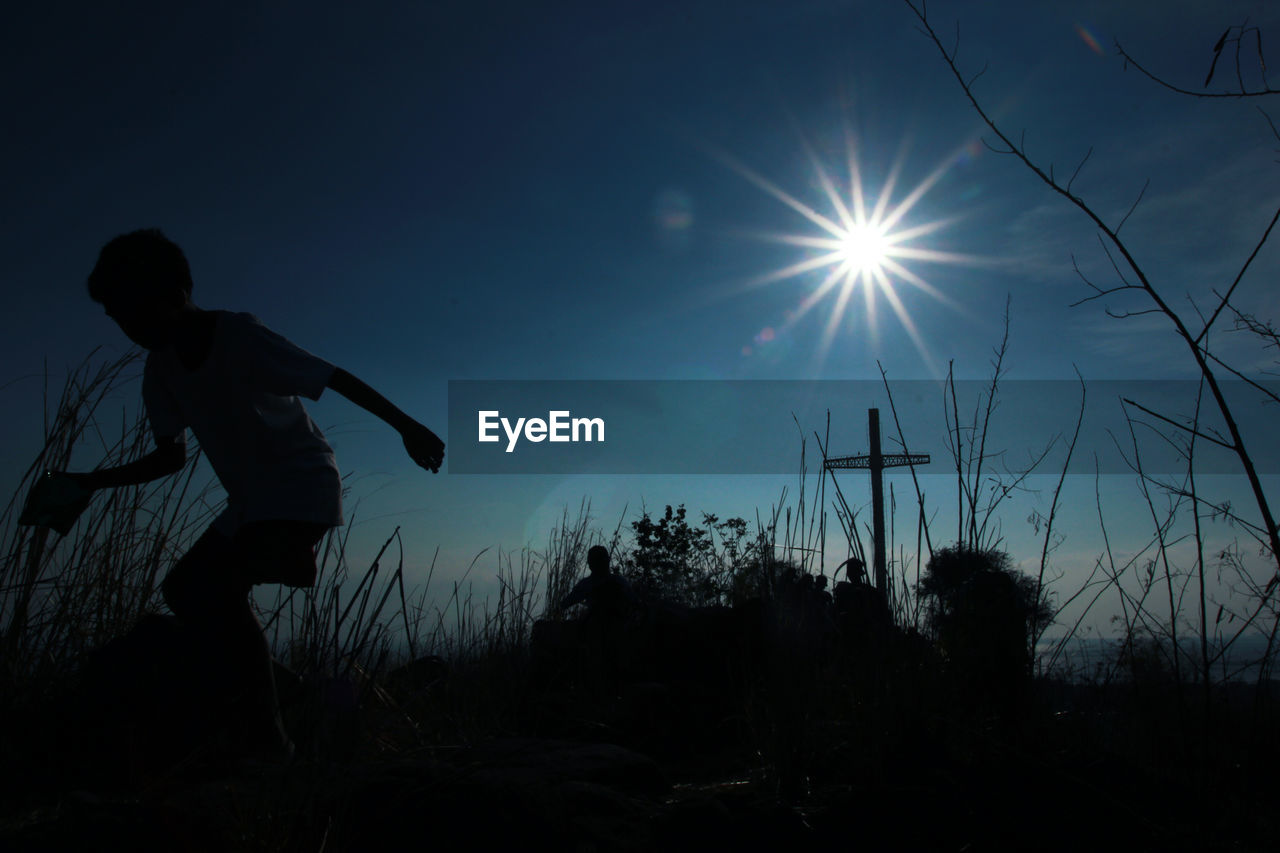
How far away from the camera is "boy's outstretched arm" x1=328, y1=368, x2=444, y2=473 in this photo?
79.4 inches

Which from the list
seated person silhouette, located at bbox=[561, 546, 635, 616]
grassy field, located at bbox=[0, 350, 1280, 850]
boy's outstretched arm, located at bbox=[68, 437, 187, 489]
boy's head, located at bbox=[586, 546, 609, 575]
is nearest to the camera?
grassy field, located at bbox=[0, 350, 1280, 850]

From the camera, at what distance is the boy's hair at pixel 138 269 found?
6.23ft

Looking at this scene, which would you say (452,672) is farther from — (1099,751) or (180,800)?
(1099,751)

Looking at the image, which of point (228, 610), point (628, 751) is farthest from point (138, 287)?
point (628, 751)

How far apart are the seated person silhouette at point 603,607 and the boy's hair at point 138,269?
2752mm

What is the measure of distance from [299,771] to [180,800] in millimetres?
224

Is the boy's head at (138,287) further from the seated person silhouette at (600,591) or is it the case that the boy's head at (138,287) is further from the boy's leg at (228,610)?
the seated person silhouette at (600,591)

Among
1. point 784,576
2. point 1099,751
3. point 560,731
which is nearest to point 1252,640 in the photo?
point 1099,751

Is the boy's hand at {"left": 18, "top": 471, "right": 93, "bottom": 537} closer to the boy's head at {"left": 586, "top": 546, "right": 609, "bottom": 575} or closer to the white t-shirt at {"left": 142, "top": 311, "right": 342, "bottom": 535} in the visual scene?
the white t-shirt at {"left": 142, "top": 311, "right": 342, "bottom": 535}

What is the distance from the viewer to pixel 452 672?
3219 mm

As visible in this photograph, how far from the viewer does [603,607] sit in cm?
512

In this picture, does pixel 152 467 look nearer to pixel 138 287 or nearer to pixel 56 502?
pixel 56 502

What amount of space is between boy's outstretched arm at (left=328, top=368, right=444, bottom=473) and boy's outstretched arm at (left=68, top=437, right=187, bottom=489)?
627 millimetres

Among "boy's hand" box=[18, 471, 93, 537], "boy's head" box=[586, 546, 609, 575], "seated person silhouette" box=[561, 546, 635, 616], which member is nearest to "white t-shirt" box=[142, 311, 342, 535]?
"boy's hand" box=[18, 471, 93, 537]
